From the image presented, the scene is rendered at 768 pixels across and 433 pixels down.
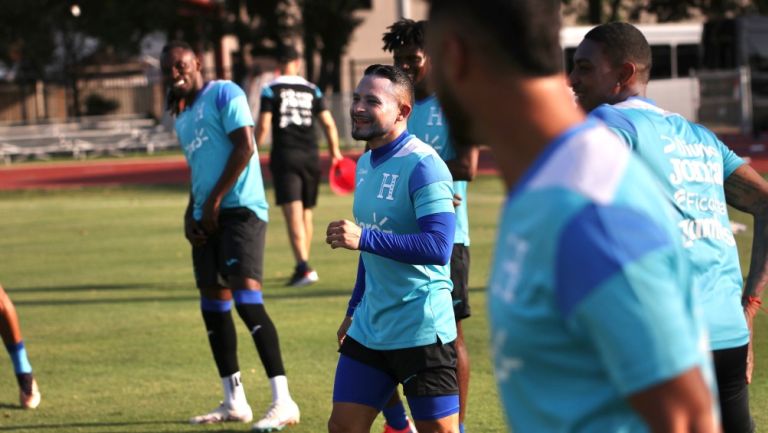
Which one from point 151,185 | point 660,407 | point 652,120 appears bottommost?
point 151,185

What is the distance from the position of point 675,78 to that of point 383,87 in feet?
106

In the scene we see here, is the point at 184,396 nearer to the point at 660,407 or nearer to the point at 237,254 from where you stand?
the point at 237,254

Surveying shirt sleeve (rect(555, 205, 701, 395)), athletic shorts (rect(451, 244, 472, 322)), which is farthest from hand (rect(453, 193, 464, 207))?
shirt sleeve (rect(555, 205, 701, 395))

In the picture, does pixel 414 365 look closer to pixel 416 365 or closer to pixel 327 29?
pixel 416 365

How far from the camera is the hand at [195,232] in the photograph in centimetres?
690

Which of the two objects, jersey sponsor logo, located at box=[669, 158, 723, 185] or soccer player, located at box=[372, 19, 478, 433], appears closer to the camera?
jersey sponsor logo, located at box=[669, 158, 723, 185]

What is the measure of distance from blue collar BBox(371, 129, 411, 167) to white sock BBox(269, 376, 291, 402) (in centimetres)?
222

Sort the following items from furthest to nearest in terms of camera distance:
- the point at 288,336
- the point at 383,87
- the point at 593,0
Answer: the point at 593,0
the point at 288,336
the point at 383,87

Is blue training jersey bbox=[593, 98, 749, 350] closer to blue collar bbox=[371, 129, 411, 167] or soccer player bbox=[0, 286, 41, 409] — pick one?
blue collar bbox=[371, 129, 411, 167]

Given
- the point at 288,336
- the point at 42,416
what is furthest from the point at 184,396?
the point at 288,336

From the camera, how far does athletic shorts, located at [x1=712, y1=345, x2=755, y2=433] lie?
3812mm

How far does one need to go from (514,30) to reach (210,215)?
16.3ft

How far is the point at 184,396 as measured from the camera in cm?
745

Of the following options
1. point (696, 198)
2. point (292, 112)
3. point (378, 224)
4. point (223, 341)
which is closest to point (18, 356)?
point (223, 341)
